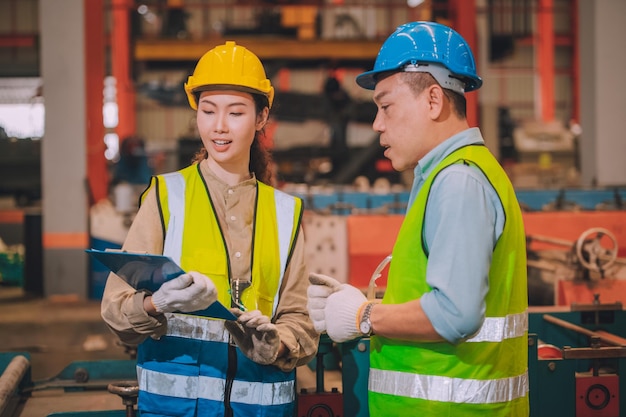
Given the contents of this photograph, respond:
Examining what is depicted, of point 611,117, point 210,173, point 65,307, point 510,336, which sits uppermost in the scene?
point 611,117

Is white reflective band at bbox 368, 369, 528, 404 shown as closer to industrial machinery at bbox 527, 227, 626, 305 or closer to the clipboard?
the clipboard

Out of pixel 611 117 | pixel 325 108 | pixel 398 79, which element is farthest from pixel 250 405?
pixel 325 108

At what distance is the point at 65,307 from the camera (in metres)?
9.58

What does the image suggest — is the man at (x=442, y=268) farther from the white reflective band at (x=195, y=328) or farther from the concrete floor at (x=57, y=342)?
the concrete floor at (x=57, y=342)

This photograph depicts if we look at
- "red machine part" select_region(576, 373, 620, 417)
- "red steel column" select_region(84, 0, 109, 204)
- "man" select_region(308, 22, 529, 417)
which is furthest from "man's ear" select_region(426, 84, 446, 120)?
"red steel column" select_region(84, 0, 109, 204)

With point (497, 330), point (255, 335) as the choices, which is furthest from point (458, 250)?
point (255, 335)

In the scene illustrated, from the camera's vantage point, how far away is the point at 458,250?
6.08ft

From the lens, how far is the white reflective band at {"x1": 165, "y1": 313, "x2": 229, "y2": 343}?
240 cm

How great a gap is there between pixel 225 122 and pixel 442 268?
0.97 m

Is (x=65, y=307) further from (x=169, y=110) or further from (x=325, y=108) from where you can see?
→ (x=169, y=110)

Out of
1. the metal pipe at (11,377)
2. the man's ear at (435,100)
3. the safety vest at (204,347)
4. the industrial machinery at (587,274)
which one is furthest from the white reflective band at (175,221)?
the industrial machinery at (587,274)

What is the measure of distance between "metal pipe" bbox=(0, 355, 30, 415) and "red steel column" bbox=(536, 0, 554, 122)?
17.3 meters

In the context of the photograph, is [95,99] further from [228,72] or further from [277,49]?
[228,72]

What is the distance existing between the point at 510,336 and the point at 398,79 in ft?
2.45
